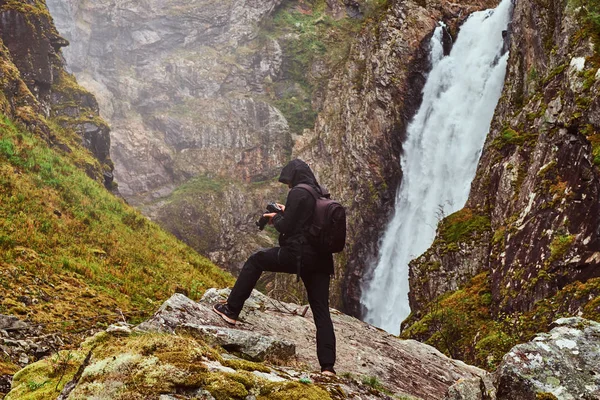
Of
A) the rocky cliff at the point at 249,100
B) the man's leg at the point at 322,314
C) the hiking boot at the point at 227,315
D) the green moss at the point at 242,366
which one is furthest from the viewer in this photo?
the rocky cliff at the point at 249,100

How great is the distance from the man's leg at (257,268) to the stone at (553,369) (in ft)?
8.64

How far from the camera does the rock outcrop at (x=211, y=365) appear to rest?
3399mm

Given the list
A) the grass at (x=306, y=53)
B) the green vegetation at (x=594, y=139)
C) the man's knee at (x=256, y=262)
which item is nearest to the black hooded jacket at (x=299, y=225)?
the man's knee at (x=256, y=262)

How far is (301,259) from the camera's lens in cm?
568

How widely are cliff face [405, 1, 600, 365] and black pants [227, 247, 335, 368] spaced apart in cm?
690

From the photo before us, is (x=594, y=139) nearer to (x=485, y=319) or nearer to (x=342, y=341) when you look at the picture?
(x=485, y=319)

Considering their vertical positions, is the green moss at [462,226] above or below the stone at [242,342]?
above

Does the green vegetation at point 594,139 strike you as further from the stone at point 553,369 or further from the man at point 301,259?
the man at point 301,259

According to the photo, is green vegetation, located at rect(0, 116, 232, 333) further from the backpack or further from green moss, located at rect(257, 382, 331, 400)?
green moss, located at rect(257, 382, 331, 400)

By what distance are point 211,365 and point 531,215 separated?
46.2 ft

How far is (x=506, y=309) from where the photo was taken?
47.5ft

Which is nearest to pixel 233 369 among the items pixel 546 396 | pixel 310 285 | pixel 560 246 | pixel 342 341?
pixel 310 285

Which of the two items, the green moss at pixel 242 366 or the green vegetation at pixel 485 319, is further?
the green vegetation at pixel 485 319

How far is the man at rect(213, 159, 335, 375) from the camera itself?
5.62 m
